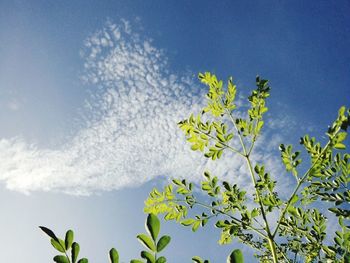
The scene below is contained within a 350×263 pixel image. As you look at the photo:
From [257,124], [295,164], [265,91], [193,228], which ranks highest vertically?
[265,91]

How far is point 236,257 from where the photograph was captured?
123 cm

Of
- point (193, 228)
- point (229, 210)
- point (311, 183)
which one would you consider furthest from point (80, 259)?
point (311, 183)

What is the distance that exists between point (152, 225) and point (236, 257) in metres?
0.36

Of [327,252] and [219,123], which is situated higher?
[219,123]

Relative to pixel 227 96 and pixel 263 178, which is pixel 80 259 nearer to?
pixel 263 178

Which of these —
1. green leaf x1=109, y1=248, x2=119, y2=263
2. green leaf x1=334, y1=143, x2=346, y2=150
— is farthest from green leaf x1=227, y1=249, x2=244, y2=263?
green leaf x1=334, y1=143, x2=346, y2=150

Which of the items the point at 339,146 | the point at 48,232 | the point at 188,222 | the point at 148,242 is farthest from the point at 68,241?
the point at 339,146

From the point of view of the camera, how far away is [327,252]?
11.0 feet

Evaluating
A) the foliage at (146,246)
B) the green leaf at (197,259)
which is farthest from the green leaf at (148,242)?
the green leaf at (197,259)

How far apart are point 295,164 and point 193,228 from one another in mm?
1273

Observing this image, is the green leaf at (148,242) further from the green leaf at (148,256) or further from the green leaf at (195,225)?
the green leaf at (195,225)

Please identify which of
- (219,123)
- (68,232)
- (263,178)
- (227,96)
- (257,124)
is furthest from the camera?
(227,96)

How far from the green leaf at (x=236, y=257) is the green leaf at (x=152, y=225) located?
12.3 inches

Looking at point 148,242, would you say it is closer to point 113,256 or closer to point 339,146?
point 113,256
